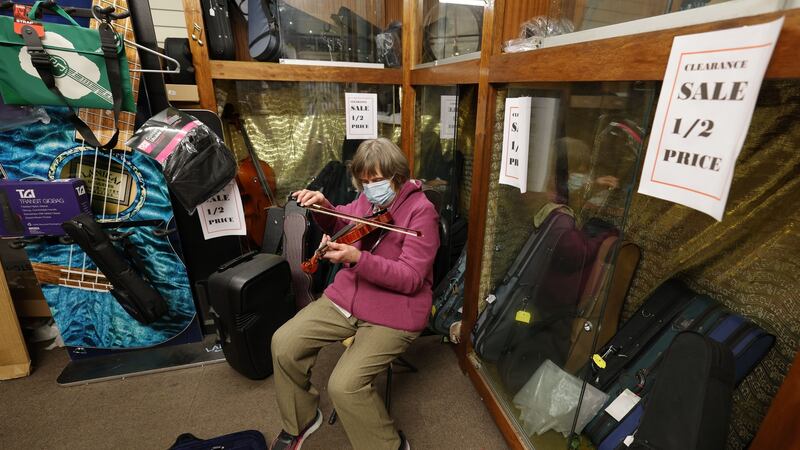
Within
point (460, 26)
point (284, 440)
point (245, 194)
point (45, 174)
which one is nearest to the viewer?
point (284, 440)

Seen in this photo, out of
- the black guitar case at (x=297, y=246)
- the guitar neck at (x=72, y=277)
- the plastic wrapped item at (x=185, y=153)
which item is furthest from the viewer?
the black guitar case at (x=297, y=246)

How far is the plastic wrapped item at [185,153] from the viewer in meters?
1.49

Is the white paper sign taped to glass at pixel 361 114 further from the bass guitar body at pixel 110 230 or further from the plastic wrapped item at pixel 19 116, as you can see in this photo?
the plastic wrapped item at pixel 19 116

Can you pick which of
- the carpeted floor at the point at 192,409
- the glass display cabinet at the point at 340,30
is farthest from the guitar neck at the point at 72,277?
the glass display cabinet at the point at 340,30

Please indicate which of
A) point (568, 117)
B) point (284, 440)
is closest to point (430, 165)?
point (568, 117)

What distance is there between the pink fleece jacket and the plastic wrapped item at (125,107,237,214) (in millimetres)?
727

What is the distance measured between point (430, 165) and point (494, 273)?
87cm

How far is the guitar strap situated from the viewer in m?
1.29

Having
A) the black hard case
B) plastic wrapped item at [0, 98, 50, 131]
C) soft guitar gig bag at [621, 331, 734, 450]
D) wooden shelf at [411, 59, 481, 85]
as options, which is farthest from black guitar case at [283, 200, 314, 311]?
soft guitar gig bag at [621, 331, 734, 450]

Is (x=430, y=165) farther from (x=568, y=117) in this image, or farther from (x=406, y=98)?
(x=568, y=117)

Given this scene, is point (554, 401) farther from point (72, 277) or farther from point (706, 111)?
point (72, 277)

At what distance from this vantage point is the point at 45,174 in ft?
5.09

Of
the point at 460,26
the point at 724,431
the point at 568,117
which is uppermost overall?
the point at 460,26

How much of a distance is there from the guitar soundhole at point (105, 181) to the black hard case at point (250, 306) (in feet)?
1.90
